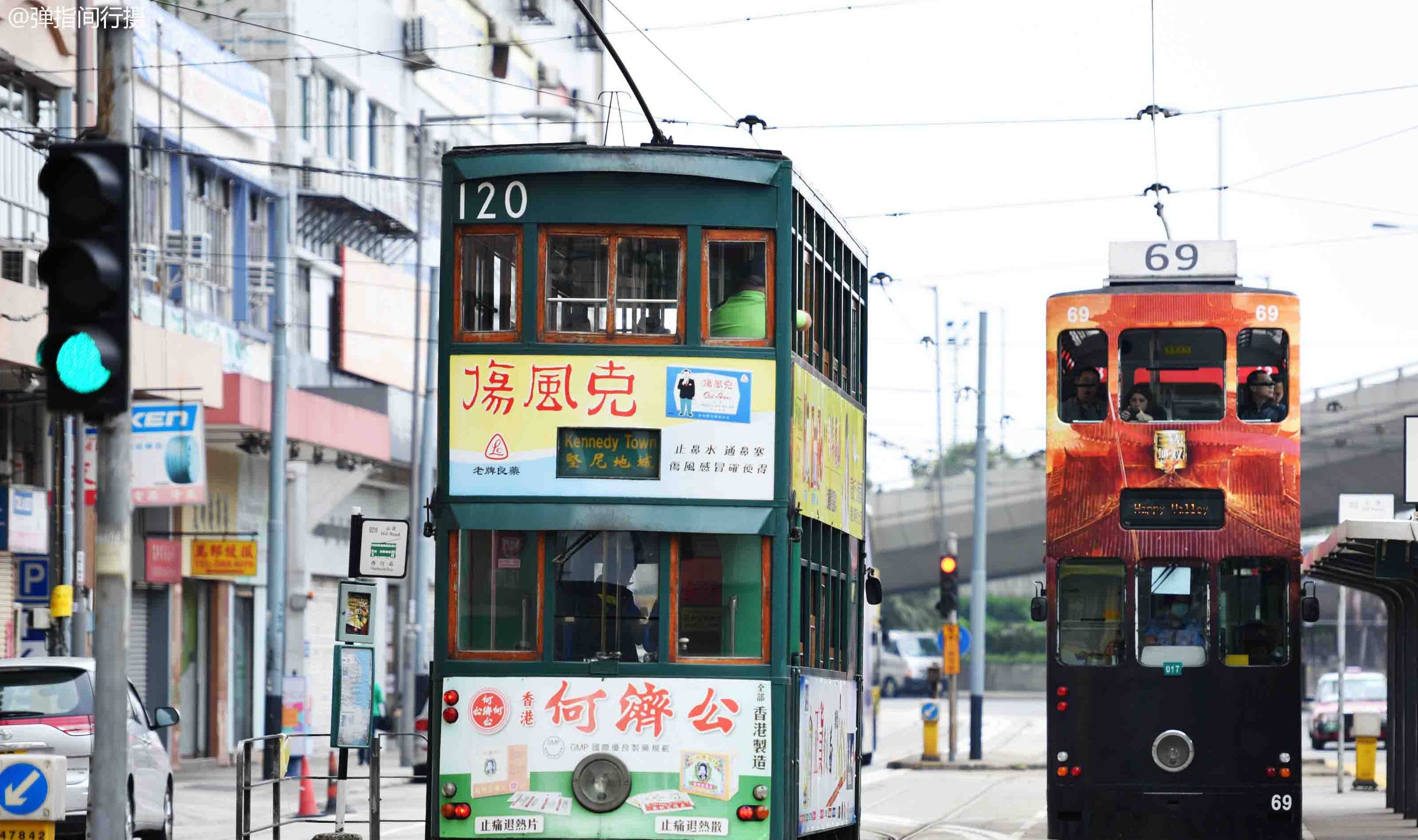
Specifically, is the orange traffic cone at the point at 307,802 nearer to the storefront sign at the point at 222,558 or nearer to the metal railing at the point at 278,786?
the metal railing at the point at 278,786

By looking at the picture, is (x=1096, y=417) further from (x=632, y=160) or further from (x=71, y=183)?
(x=71, y=183)

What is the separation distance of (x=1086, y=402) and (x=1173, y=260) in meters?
1.63

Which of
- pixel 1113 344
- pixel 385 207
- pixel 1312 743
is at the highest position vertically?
pixel 385 207

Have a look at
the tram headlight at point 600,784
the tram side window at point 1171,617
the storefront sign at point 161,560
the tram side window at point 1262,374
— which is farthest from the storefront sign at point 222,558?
the tram headlight at point 600,784

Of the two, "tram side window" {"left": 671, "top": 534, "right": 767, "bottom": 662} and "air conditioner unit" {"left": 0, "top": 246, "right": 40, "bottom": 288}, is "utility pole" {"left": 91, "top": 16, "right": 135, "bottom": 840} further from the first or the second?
"air conditioner unit" {"left": 0, "top": 246, "right": 40, "bottom": 288}

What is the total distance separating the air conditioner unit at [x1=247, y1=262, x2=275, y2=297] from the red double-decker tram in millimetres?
21489

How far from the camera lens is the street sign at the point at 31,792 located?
41.6ft

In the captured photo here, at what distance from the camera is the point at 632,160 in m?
15.2

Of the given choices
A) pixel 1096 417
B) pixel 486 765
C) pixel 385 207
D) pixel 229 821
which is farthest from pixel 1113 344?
pixel 385 207

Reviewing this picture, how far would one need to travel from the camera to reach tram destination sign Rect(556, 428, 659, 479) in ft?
48.9

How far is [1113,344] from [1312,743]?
32315 mm

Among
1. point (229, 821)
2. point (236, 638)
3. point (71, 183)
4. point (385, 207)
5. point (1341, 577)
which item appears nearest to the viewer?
point (71, 183)

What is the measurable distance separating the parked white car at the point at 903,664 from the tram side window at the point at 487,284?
6645 centimetres

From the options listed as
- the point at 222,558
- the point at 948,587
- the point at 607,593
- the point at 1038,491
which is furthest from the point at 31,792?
the point at 1038,491
